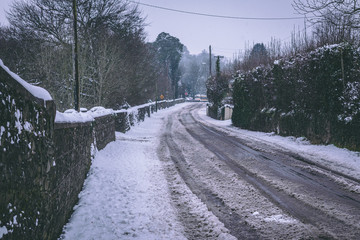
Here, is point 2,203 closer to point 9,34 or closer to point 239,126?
point 239,126

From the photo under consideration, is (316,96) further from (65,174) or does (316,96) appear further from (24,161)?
(24,161)

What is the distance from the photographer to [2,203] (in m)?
2.17

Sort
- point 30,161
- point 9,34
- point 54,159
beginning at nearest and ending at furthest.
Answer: point 30,161 → point 54,159 → point 9,34

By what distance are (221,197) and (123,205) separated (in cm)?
202

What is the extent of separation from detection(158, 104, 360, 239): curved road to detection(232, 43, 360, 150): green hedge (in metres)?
2.31

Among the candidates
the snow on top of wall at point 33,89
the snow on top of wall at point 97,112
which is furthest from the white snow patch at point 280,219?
the snow on top of wall at point 97,112

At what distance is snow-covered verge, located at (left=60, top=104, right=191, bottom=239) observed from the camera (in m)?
4.08

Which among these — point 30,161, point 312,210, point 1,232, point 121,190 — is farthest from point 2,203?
point 312,210

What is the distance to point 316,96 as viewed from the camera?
11.0 metres

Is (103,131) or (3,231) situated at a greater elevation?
(103,131)

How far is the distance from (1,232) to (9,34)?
2151 cm

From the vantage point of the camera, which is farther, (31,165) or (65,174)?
(65,174)

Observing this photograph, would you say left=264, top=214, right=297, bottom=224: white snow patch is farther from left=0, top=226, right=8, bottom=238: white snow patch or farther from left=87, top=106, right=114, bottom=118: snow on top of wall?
left=87, top=106, right=114, bottom=118: snow on top of wall

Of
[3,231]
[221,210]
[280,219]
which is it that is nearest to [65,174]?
[3,231]
